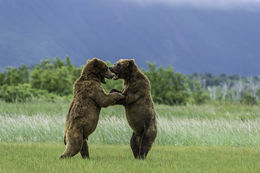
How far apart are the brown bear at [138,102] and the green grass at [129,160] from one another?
1.36 ft

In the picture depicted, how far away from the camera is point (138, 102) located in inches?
287

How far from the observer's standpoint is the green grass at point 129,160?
Result: 643cm

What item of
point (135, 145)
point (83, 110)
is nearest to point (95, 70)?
point (83, 110)

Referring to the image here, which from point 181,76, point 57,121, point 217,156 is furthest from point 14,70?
point 217,156

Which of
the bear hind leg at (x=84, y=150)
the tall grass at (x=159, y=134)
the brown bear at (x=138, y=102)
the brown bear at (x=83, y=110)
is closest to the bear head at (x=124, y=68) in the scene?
the brown bear at (x=138, y=102)

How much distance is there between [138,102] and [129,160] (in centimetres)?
104

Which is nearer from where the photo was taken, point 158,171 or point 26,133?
point 158,171

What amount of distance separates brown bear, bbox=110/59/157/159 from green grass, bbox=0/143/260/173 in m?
0.41

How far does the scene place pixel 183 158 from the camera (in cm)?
795

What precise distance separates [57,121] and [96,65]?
649 centimetres

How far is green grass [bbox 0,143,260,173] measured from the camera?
6.43 m

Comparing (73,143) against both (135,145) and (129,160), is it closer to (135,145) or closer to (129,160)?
(129,160)

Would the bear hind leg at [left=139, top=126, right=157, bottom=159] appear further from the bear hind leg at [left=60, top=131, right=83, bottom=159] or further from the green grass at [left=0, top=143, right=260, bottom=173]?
the bear hind leg at [left=60, top=131, right=83, bottom=159]

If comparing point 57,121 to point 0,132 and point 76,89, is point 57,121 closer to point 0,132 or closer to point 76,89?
point 0,132
